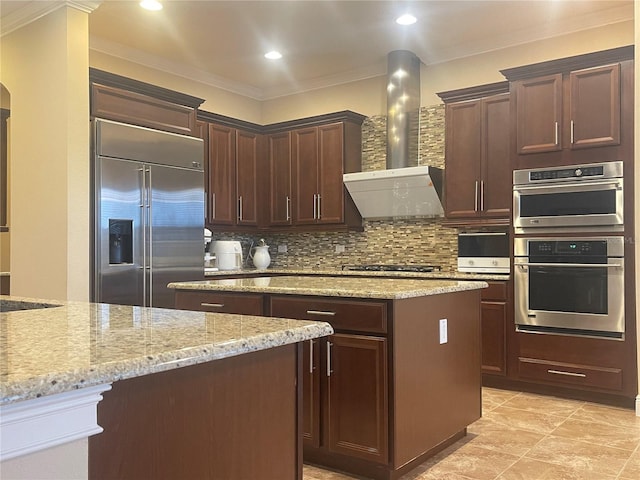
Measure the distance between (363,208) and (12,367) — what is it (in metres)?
4.91

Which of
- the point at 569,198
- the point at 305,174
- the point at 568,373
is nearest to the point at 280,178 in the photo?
the point at 305,174

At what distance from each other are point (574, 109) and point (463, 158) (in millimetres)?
970

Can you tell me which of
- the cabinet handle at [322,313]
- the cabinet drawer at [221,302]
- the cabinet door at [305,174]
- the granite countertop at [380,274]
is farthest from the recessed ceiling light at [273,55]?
the cabinet handle at [322,313]

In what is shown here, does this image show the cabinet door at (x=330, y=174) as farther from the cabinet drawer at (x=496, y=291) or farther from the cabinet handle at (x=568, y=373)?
the cabinet handle at (x=568, y=373)

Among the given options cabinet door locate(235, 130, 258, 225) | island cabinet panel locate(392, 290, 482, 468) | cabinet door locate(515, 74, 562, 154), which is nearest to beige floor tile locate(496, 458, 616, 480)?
island cabinet panel locate(392, 290, 482, 468)

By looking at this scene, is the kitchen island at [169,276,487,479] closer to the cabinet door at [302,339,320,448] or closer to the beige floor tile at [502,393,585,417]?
the cabinet door at [302,339,320,448]

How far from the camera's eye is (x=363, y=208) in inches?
224

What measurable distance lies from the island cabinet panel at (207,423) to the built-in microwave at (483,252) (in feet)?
11.3

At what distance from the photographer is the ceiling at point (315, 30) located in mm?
4344

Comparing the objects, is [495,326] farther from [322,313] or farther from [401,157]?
[322,313]

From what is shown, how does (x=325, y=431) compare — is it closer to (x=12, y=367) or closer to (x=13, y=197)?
(x=12, y=367)

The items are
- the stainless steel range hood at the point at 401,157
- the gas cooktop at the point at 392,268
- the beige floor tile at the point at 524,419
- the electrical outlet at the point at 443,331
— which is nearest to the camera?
the electrical outlet at the point at 443,331

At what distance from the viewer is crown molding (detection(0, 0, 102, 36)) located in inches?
159

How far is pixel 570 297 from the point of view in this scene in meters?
4.10
